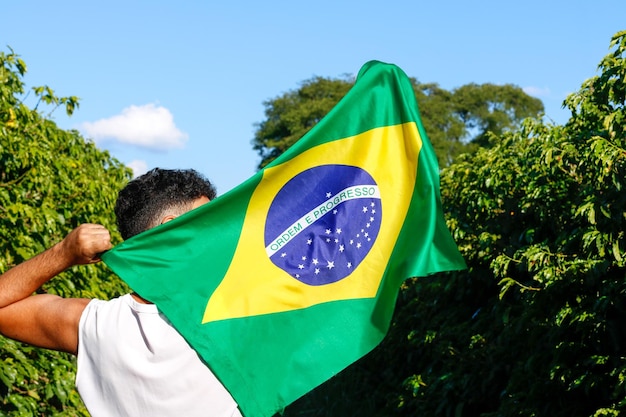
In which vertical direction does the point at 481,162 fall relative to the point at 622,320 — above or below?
above

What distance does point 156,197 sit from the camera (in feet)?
8.71

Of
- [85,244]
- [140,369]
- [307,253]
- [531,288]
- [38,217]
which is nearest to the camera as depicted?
[140,369]

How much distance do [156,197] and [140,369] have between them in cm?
53

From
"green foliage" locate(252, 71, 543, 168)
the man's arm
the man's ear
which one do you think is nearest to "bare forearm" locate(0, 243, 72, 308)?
the man's arm

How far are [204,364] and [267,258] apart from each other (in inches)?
19.1

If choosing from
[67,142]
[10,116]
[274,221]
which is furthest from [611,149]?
[67,142]

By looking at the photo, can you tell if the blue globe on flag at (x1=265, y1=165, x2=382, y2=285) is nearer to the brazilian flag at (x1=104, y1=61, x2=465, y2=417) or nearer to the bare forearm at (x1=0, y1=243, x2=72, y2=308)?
the brazilian flag at (x1=104, y1=61, x2=465, y2=417)

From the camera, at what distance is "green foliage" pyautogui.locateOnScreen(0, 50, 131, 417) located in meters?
5.75

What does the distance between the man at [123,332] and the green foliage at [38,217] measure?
3014 millimetres

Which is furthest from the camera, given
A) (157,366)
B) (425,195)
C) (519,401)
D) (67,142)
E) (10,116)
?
(67,142)

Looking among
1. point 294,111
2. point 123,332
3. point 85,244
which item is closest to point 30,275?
point 85,244

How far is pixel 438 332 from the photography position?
7.74m

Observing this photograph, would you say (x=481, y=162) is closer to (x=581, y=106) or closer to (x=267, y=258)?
(x=581, y=106)

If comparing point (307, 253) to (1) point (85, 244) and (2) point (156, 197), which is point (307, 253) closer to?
(2) point (156, 197)
